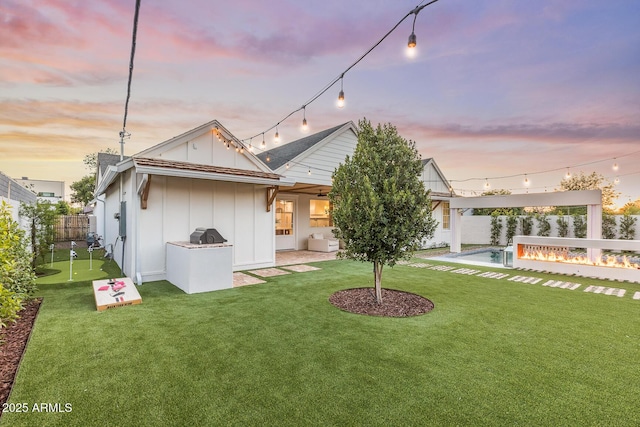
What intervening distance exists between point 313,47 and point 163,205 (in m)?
5.46

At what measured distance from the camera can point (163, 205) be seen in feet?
22.4

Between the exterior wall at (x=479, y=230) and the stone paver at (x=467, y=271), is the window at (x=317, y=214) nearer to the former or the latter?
the stone paver at (x=467, y=271)

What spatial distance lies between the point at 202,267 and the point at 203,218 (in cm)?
199

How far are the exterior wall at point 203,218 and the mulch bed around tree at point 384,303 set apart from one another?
139 inches

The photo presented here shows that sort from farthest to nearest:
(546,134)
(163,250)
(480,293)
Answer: (546,134)
(163,250)
(480,293)

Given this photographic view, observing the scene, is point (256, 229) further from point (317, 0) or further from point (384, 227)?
point (317, 0)

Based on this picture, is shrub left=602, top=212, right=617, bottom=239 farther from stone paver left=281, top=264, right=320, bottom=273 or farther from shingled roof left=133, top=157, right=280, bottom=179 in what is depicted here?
shingled roof left=133, top=157, right=280, bottom=179

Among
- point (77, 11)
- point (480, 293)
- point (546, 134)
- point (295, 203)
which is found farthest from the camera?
point (295, 203)

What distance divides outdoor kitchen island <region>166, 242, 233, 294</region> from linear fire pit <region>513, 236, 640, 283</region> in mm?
8545

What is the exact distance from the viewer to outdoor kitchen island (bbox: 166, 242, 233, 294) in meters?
5.73

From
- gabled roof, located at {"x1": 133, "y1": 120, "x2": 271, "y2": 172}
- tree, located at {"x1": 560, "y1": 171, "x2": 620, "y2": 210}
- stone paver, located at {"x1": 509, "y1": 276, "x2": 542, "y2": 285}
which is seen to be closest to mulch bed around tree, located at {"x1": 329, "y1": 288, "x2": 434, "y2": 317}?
stone paver, located at {"x1": 509, "y1": 276, "x2": 542, "y2": 285}

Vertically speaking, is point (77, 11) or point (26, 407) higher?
point (77, 11)

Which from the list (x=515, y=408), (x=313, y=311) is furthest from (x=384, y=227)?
(x=515, y=408)

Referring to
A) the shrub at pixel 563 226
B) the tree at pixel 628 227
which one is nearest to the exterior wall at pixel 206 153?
the shrub at pixel 563 226
